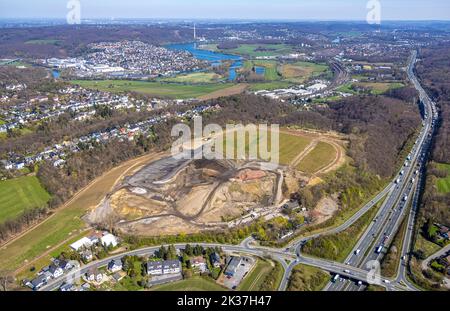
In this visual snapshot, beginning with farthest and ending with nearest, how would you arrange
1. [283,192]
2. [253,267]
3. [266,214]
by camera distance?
[283,192]
[266,214]
[253,267]

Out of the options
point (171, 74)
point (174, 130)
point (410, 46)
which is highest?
point (410, 46)

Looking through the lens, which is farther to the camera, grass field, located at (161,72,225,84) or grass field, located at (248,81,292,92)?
grass field, located at (161,72,225,84)

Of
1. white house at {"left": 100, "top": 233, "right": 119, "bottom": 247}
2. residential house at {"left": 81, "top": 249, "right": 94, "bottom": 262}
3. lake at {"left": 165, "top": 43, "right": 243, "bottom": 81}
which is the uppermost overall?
lake at {"left": 165, "top": 43, "right": 243, "bottom": 81}

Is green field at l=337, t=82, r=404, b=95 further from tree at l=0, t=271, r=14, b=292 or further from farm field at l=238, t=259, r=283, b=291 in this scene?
tree at l=0, t=271, r=14, b=292

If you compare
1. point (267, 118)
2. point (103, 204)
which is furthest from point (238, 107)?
point (103, 204)

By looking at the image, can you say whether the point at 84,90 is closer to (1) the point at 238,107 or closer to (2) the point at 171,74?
(2) the point at 171,74

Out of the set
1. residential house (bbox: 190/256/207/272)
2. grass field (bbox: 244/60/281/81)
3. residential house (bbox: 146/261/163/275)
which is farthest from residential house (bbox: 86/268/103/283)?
grass field (bbox: 244/60/281/81)

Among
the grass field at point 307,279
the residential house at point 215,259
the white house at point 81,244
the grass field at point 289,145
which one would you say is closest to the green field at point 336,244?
the grass field at point 307,279
